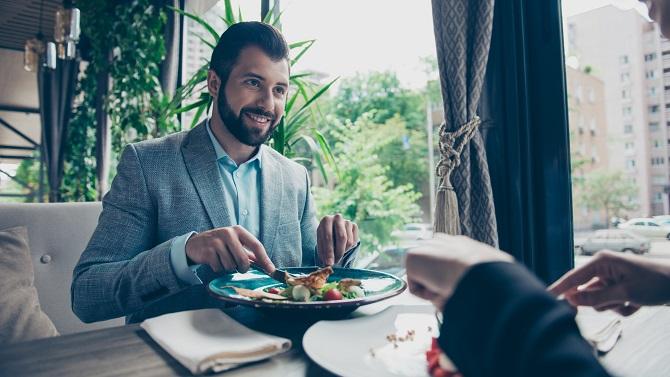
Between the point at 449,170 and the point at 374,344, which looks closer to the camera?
the point at 374,344

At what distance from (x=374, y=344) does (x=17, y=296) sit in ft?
3.63

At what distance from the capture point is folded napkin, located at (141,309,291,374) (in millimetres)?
655

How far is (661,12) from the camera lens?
31.0 inches

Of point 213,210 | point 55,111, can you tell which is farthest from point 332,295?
point 55,111

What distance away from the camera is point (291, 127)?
239 centimetres

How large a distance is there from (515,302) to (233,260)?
729 millimetres

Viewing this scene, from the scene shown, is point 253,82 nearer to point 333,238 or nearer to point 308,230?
point 308,230

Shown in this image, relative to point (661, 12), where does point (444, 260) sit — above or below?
below

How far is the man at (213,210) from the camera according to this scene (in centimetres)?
107

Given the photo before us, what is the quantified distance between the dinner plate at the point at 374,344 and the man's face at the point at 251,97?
97 centimetres

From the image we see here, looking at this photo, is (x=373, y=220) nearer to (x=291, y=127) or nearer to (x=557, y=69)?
(x=291, y=127)

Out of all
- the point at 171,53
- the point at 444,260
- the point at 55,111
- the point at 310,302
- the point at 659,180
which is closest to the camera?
the point at 444,260

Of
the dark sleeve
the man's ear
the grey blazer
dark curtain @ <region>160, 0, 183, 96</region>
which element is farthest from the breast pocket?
dark curtain @ <region>160, 0, 183, 96</region>

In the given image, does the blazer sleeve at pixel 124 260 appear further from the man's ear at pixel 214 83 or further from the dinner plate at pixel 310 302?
the man's ear at pixel 214 83
